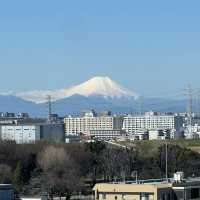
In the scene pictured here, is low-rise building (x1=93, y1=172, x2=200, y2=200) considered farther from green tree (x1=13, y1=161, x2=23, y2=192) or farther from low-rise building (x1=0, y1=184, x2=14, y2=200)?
green tree (x1=13, y1=161, x2=23, y2=192)

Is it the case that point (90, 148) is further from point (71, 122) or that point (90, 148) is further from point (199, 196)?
point (71, 122)

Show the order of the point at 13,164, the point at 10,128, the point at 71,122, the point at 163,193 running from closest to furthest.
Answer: the point at 163,193, the point at 13,164, the point at 10,128, the point at 71,122

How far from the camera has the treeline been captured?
1763 inches

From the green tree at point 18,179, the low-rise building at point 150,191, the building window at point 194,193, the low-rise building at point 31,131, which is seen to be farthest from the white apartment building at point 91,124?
the low-rise building at point 150,191

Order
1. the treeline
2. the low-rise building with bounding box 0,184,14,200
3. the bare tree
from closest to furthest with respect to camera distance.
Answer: the low-rise building with bounding box 0,184,14,200 < the bare tree < the treeline

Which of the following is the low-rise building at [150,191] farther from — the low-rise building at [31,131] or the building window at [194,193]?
the low-rise building at [31,131]

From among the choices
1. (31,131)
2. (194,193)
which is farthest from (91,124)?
(194,193)

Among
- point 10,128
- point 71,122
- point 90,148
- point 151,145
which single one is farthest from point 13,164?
point 71,122

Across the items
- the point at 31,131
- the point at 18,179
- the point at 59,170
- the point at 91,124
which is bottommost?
the point at 18,179

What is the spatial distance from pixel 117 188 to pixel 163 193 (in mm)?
1614

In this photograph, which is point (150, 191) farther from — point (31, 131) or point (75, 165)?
point (31, 131)

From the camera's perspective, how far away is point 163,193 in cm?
2708

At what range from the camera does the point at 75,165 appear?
52.8m

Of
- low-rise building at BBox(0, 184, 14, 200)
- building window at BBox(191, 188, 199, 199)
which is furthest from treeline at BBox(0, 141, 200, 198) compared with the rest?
building window at BBox(191, 188, 199, 199)
